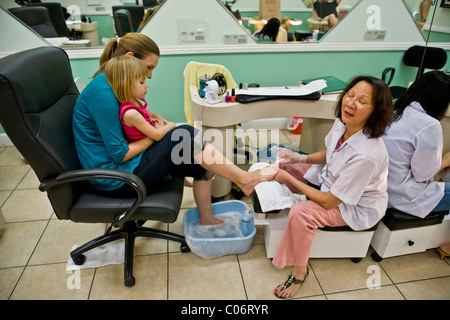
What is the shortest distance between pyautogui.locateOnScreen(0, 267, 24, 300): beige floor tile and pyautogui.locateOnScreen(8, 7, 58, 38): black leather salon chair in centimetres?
203

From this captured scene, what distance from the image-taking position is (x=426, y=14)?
Result: 118 inches

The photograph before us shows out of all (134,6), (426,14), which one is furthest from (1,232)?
(426,14)

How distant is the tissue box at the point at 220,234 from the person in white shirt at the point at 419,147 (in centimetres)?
85

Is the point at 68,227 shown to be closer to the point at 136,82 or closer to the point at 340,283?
the point at 136,82

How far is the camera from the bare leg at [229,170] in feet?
4.94

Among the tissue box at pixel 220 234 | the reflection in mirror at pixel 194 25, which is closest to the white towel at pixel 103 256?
the tissue box at pixel 220 234

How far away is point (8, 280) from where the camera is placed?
62.4 inches

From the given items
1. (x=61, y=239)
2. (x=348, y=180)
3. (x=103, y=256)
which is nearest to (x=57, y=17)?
(x=61, y=239)

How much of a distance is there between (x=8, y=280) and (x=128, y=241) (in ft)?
2.22

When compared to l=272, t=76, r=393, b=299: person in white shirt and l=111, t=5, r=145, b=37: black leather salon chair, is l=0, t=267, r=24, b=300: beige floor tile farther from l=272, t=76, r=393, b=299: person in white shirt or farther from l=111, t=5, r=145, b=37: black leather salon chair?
l=111, t=5, r=145, b=37: black leather salon chair

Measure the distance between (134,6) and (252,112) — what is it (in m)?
1.67

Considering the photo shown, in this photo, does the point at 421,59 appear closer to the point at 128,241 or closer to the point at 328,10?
the point at 328,10

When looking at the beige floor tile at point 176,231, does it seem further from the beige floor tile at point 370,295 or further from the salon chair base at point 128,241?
the beige floor tile at point 370,295
